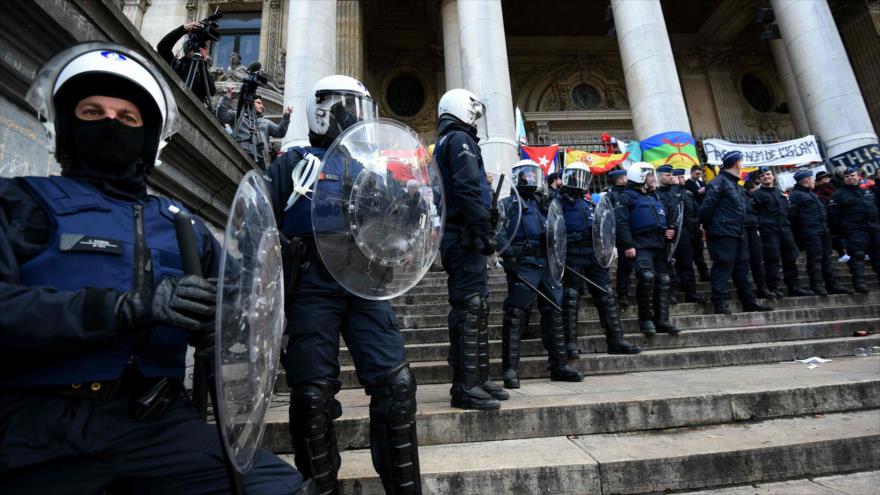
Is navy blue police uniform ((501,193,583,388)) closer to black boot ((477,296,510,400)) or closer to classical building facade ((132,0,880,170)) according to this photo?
black boot ((477,296,510,400))

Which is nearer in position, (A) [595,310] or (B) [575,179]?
(B) [575,179]

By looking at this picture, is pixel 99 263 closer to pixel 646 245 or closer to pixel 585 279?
pixel 585 279

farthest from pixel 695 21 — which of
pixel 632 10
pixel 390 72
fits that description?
pixel 390 72

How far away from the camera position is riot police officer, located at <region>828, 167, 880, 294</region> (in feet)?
23.3

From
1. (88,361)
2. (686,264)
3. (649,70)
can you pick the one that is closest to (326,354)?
(88,361)

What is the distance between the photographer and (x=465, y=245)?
10.8ft

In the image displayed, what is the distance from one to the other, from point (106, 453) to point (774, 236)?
26.3 ft

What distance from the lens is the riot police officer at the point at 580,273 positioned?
4805 millimetres

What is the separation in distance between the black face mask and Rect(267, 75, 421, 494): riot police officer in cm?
80

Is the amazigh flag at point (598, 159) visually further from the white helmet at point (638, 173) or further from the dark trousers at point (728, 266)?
the dark trousers at point (728, 266)

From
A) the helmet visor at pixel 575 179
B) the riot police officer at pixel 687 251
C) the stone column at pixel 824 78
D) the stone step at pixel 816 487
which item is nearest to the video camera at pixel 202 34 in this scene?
the helmet visor at pixel 575 179

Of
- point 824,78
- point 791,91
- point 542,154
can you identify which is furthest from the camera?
point 791,91

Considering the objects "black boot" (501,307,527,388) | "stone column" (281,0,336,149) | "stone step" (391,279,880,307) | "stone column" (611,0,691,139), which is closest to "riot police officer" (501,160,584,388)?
"black boot" (501,307,527,388)

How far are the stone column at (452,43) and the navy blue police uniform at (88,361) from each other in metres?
13.0
